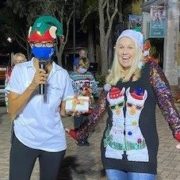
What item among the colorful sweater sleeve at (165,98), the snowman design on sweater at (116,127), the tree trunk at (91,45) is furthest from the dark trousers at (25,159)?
the tree trunk at (91,45)

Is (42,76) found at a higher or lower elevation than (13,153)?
higher

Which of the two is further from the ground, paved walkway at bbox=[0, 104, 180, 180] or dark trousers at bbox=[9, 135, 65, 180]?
dark trousers at bbox=[9, 135, 65, 180]

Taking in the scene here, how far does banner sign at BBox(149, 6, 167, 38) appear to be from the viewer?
70.6 ft

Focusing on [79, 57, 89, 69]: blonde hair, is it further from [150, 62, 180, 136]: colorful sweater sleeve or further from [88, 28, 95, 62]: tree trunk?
[88, 28, 95, 62]: tree trunk

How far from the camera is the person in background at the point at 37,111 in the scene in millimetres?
3898

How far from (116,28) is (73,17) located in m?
3.01

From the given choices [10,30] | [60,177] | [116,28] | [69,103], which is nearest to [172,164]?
[60,177]

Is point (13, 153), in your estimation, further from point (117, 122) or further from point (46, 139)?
point (117, 122)

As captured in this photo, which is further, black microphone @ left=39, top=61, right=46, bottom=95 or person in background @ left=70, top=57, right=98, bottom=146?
person in background @ left=70, top=57, right=98, bottom=146

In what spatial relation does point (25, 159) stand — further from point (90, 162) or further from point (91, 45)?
point (91, 45)

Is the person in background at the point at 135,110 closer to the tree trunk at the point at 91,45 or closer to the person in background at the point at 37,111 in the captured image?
the person in background at the point at 37,111

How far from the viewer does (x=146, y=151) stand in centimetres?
378

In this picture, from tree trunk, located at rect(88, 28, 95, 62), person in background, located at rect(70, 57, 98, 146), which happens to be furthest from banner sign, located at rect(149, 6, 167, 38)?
tree trunk, located at rect(88, 28, 95, 62)

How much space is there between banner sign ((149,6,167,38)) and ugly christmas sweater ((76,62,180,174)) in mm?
17536
